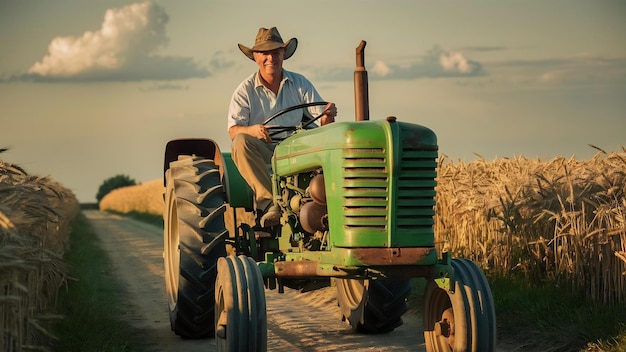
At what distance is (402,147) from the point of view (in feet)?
20.7

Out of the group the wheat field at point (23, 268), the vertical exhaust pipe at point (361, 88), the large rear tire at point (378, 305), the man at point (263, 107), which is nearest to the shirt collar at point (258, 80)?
the man at point (263, 107)

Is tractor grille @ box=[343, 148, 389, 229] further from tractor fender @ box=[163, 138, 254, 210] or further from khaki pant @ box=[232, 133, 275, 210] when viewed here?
tractor fender @ box=[163, 138, 254, 210]

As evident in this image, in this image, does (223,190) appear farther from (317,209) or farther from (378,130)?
(378,130)

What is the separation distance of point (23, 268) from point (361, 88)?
2895mm

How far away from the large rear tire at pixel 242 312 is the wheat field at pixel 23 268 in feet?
3.71

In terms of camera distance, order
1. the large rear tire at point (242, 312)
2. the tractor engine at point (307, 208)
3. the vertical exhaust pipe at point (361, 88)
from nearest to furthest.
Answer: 1. the large rear tire at point (242, 312)
2. the tractor engine at point (307, 208)
3. the vertical exhaust pipe at point (361, 88)

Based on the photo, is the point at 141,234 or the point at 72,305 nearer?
the point at 72,305

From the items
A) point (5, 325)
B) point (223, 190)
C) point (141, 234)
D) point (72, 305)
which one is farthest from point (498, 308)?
point (141, 234)

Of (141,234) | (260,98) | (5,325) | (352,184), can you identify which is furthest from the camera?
(141,234)

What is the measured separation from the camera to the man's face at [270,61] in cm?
859

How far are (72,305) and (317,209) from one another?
386 cm

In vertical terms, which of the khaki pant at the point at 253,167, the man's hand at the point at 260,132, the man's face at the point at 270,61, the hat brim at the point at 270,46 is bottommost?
the khaki pant at the point at 253,167

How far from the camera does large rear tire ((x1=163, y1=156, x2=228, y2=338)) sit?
7844 millimetres

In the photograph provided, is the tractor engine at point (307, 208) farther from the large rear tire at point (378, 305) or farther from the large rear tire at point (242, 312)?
the large rear tire at point (378, 305)
